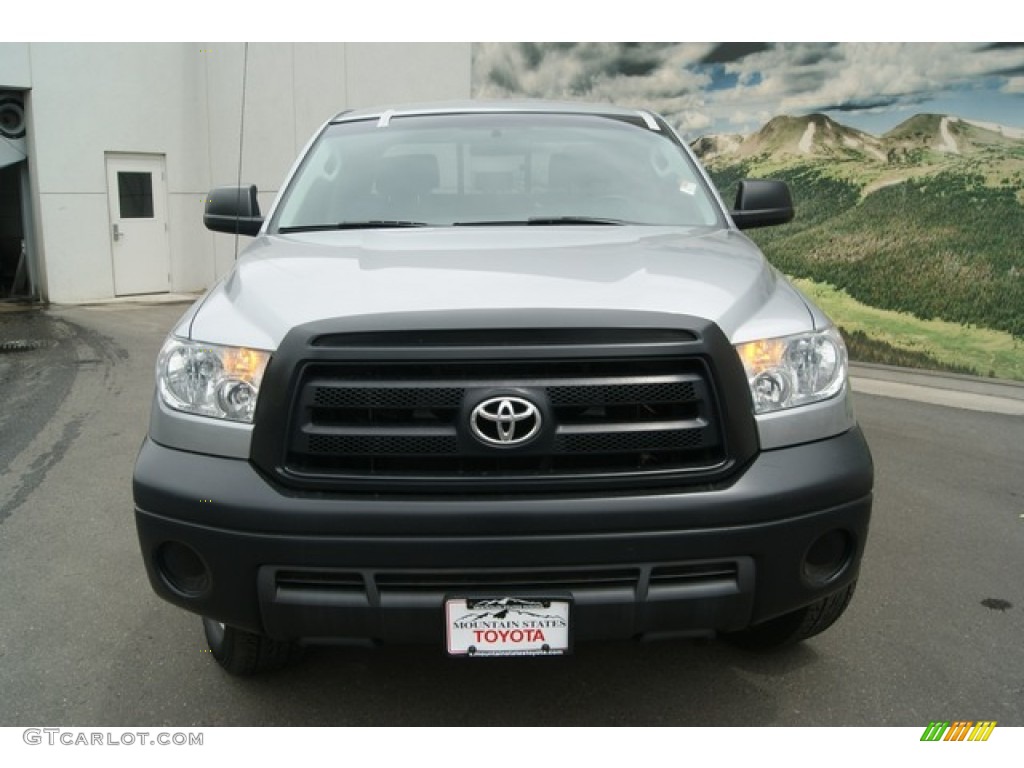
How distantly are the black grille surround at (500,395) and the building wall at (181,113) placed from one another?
11.9 metres

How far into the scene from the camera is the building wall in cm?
1298

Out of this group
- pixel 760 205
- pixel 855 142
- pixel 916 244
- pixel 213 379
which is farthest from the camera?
pixel 855 142

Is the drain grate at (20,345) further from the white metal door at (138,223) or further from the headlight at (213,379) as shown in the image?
the headlight at (213,379)

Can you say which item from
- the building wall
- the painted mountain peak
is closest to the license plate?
the painted mountain peak

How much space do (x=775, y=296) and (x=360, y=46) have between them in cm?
1343

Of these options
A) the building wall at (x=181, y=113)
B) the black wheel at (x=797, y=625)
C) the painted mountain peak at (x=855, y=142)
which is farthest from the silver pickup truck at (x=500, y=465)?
the building wall at (x=181, y=113)

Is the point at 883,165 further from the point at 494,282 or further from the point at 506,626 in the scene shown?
the point at 506,626

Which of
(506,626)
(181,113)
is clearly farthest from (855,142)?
(181,113)

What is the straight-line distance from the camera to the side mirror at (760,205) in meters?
3.74

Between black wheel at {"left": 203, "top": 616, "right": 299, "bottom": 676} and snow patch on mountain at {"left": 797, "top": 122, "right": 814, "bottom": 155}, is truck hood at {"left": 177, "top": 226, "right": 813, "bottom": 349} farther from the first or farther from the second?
snow patch on mountain at {"left": 797, "top": 122, "right": 814, "bottom": 155}

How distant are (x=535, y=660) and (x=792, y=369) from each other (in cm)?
134

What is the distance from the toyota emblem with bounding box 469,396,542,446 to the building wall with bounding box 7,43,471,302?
477 inches

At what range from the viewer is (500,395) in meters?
2.17
